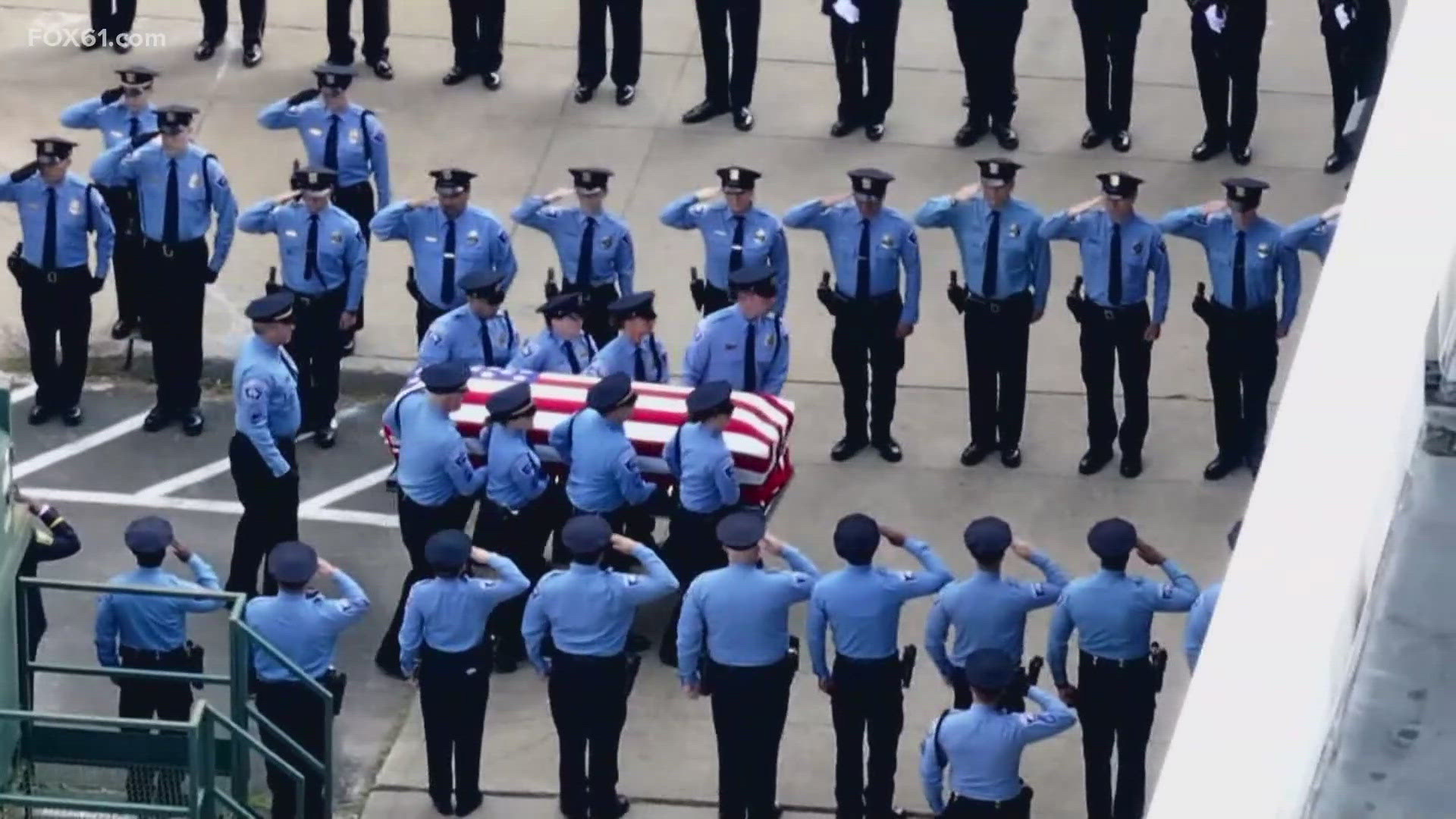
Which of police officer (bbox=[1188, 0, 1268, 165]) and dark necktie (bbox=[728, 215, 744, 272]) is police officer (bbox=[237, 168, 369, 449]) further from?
Answer: police officer (bbox=[1188, 0, 1268, 165])

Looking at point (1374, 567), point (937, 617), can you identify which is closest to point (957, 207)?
point (937, 617)

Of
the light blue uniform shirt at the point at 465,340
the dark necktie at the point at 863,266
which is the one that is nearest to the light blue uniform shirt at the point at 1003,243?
the dark necktie at the point at 863,266

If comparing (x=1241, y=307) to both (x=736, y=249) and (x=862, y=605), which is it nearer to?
(x=736, y=249)

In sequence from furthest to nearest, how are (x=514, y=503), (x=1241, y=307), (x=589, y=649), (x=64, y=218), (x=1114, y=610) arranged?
(x=64, y=218)
(x=1241, y=307)
(x=514, y=503)
(x=589, y=649)
(x=1114, y=610)

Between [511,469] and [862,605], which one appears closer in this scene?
[862,605]

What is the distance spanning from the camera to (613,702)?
10375mm

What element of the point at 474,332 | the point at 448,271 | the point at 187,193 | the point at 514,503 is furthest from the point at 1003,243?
the point at 187,193

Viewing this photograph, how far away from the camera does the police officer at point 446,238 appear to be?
41.3 ft

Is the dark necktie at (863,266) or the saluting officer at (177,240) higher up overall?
the dark necktie at (863,266)

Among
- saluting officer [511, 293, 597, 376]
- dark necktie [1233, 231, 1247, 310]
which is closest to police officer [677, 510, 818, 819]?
saluting officer [511, 293, 597, 376]

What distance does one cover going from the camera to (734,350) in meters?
12.0

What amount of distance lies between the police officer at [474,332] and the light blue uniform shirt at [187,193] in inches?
57.7

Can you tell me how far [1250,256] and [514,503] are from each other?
3228mm

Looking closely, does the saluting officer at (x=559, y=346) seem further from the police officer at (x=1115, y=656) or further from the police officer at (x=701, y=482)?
the police officer at (x=1115, y=656)
